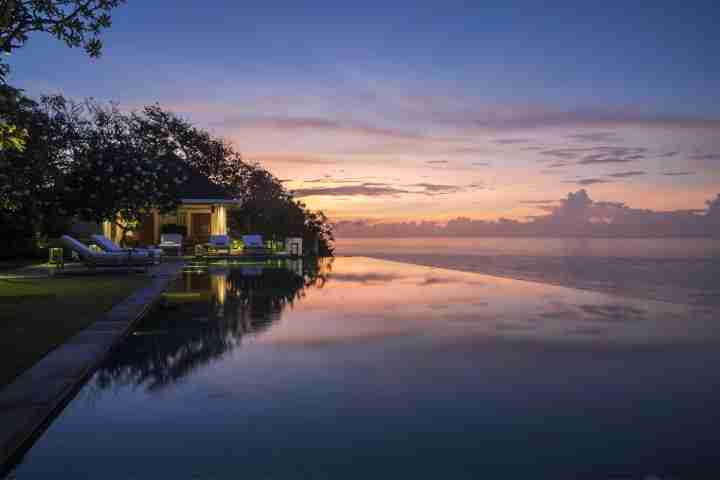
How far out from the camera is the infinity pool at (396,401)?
12.0 feet

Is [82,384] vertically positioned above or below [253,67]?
below

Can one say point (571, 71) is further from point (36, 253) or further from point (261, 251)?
point (36, 253)

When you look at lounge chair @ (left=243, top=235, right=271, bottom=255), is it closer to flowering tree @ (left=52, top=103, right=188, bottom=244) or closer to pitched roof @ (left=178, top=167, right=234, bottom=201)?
pitched roof @ (left=178, top=167, right=234, bottom=201)

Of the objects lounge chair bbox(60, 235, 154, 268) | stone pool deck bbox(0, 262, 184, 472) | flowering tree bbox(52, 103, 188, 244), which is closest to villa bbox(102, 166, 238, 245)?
flowering tree bbox(52, 103, 188, 244)

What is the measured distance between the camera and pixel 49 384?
201 inches

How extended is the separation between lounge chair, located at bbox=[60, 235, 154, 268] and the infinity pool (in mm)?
9471

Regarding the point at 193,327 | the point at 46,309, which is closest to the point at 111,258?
the point at 46,309

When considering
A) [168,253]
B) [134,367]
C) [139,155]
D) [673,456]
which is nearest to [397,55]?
[139,155]

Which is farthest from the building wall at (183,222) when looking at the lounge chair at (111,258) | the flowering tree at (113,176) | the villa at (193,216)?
the lounge chair at (111,258)

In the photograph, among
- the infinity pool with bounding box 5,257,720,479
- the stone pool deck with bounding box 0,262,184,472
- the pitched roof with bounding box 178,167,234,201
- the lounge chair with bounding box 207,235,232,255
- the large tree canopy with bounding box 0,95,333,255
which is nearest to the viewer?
the infinity pool with bounding box 5,257,720,479

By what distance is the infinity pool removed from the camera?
366 cm

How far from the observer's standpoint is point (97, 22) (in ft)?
24.0

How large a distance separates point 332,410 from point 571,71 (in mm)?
24118

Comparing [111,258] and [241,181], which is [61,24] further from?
[241,181]
